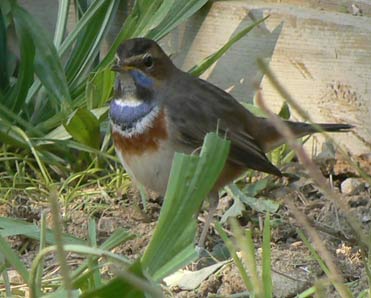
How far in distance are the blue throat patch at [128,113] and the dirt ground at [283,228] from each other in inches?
15.6

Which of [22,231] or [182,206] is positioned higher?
[182,206]

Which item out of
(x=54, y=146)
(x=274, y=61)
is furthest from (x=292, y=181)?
(x=54, y=146)

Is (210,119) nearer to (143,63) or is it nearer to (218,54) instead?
(143,63)

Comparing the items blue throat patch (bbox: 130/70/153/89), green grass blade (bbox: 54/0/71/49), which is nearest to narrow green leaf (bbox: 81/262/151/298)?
blue throat patch (bbox: 130/70/153/89)

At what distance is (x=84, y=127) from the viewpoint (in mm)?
4848

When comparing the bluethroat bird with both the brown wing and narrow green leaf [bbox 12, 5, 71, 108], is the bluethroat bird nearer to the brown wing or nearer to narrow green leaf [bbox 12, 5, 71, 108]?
the brown wing

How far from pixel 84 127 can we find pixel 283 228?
1.08m

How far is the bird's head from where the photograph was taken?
437cm

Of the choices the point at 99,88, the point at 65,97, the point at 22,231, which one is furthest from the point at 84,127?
the point at 22,231

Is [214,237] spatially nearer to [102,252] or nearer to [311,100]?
[311,100]

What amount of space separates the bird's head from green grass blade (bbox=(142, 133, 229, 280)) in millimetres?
1826

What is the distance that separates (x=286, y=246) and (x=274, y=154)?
876 mm

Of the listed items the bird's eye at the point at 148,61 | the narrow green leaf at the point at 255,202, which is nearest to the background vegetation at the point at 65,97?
the narrow green leaf at the point at 255,202

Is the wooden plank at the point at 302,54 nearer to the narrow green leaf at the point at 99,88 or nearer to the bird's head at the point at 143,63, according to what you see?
the bird's head at the point at 143,63
